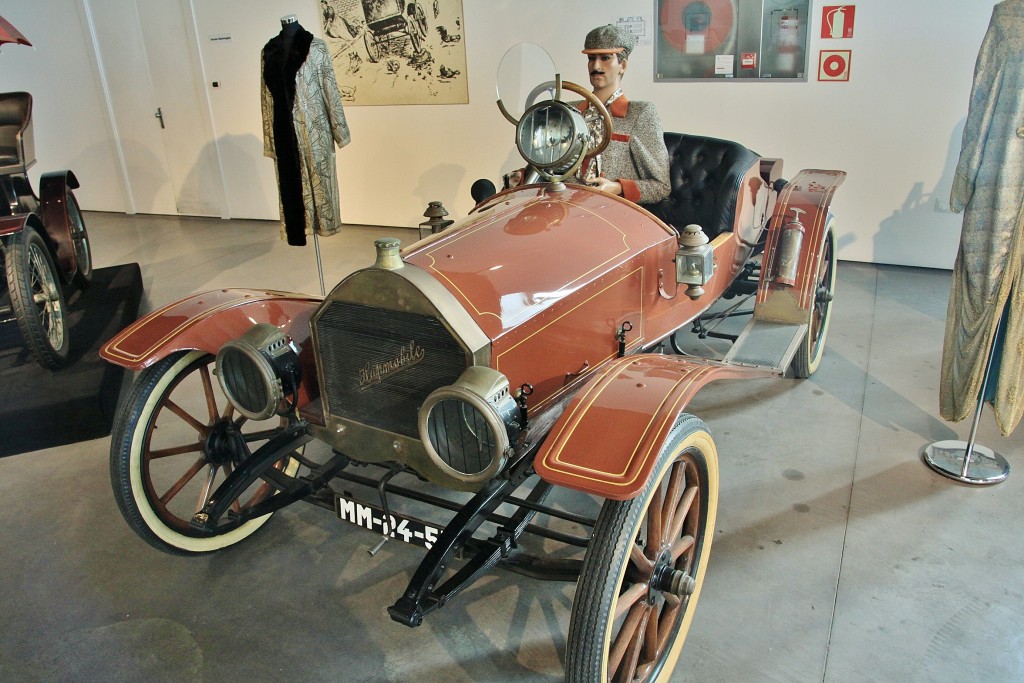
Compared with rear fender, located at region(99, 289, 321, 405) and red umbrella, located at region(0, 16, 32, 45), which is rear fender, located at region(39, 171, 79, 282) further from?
rear fender, located at region(99, 289, 321, 405)

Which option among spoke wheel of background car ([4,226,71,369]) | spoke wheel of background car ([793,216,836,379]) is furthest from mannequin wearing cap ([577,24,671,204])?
spoke wheel of background car ([4,226,71,369])

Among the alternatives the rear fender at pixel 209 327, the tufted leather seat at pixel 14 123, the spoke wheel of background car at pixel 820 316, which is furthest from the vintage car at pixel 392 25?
the rear fender at pixel 209 327

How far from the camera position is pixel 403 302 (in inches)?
74.4

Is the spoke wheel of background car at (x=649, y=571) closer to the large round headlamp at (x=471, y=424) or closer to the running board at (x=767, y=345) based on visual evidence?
the large round headlamp at (x=471, y=424)

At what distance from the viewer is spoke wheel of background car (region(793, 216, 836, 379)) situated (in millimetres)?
3578

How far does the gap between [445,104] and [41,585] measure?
4890 mm

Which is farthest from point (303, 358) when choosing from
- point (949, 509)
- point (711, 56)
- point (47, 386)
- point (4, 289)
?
point (711, 56)

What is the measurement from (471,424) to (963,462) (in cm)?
217

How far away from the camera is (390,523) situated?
77.5 inches

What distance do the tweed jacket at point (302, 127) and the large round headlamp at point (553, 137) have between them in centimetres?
211

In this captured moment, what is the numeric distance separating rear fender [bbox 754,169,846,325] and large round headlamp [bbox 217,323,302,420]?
2.07 metres

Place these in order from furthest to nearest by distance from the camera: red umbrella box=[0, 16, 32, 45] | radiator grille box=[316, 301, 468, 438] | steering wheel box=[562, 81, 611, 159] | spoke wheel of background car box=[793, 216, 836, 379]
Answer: red umbrella box=[0, 16, 32, 45]
spoke wheel of background car box=[793, 216, 836, 379]
steering wheel box=[562, 81, 611, 159]
radiator grille box=[316, 301, 468, 438]

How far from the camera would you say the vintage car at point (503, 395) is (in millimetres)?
1724

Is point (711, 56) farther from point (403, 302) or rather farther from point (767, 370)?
point (403, 302)
